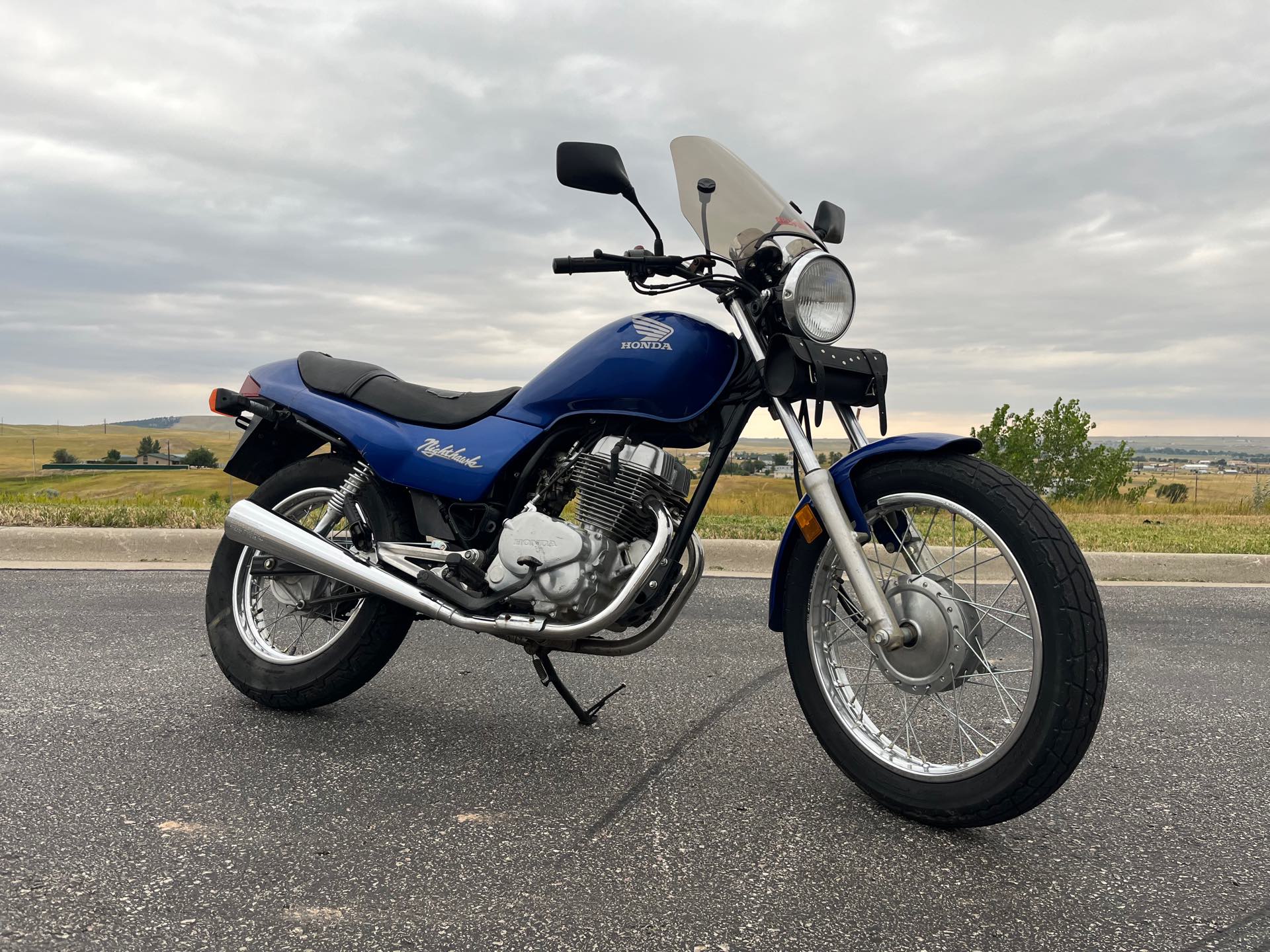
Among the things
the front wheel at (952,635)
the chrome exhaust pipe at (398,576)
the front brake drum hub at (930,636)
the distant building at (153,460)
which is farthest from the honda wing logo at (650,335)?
the distant building at (153,460)

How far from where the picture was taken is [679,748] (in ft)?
10.2

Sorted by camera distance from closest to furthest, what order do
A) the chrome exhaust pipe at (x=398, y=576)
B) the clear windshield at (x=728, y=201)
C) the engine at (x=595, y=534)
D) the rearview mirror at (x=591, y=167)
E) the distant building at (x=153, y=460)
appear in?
the rearview mirror at (x=591, y=167) < the chrome exhaust pipe at (x=398, y=576) < the engine at (x=595, y=534) < the clear windshield at (x=728, y=201) < the distant building at (x=153, y=460)

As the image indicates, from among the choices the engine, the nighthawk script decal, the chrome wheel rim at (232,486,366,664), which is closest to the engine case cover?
the engine

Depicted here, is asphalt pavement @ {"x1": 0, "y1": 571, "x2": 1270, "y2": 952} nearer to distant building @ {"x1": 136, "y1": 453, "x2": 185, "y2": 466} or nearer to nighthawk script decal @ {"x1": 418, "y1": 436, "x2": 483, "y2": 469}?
nighthawk script decal @ {"x1": 418, "y1": 436, "x2": 483, "y2": 469}

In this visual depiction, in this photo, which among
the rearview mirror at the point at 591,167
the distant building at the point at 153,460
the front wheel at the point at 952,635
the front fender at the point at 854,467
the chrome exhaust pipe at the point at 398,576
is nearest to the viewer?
the front wheel at the point at 952,635

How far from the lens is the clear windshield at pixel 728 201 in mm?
3045

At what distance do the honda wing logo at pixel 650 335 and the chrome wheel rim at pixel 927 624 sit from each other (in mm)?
813

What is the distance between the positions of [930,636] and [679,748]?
990 mm

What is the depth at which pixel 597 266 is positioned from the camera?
305 centimetres

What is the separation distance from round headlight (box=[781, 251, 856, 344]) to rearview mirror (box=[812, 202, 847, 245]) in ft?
1.87

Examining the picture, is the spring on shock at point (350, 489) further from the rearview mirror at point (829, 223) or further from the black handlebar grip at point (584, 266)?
the rearview mirror at point (829, 223)

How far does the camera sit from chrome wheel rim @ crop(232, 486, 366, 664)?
3.51m

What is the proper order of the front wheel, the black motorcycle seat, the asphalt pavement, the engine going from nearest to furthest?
the asphalt pavement, the front wheel, the engine, the black motorcycle seat

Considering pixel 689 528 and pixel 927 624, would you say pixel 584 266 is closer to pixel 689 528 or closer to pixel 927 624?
pixel 689 528
